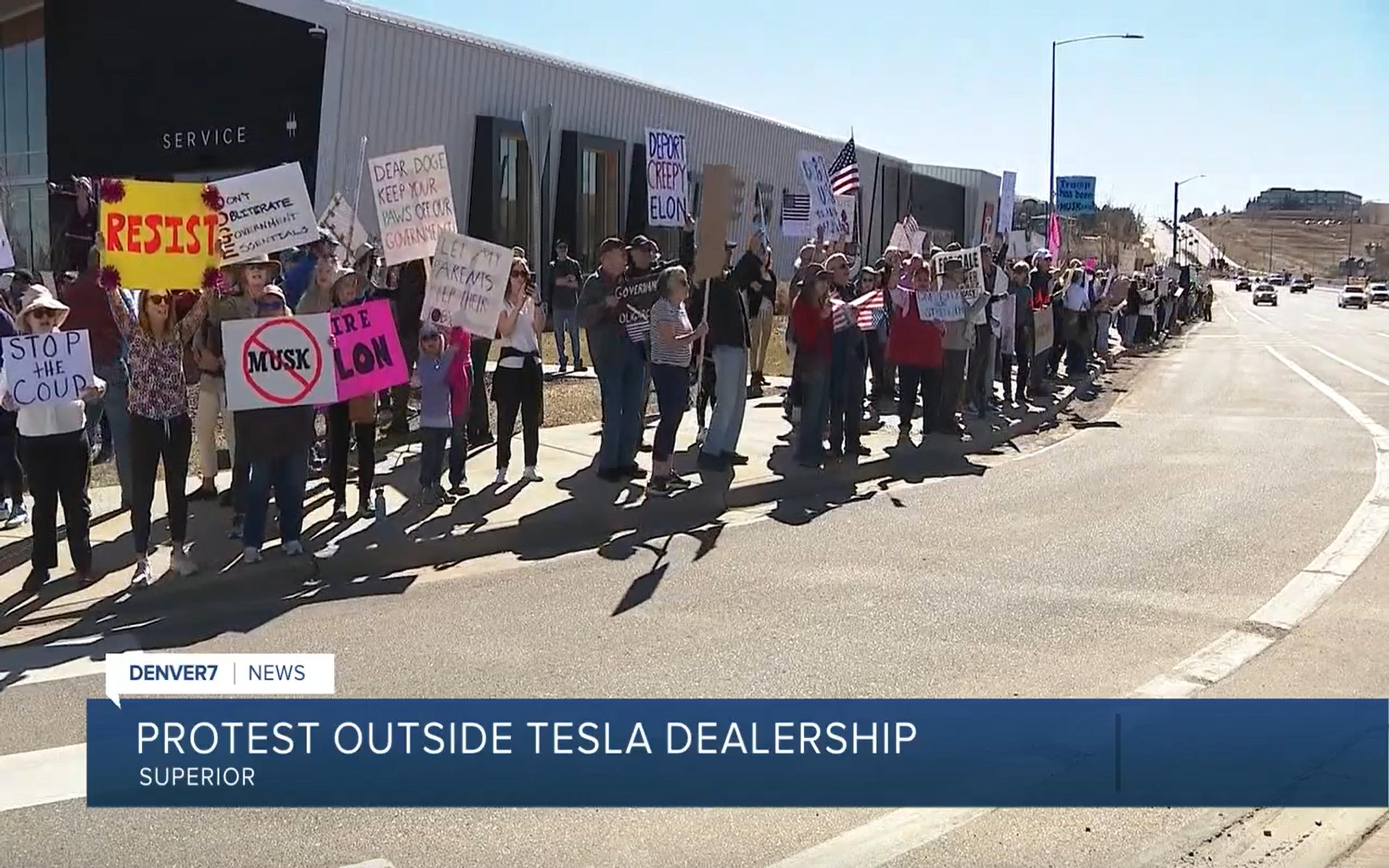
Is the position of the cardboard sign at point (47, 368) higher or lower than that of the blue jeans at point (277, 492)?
higher

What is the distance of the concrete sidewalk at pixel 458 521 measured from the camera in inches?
291

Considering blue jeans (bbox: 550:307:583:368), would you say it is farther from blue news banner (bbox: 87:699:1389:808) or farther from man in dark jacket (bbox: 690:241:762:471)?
blue news banner (bbox: 87:699:1389:808)

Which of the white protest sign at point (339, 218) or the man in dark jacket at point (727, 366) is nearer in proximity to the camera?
the man in dark jacket at point (727, 366)

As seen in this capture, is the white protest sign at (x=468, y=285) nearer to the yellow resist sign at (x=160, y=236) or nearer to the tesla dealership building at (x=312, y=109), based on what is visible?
the yellow resist sign at (x=160, y=236)

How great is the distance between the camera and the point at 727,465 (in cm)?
1070


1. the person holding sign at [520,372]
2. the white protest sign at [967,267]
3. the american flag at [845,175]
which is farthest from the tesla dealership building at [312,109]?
the person holding sign at [520,372]

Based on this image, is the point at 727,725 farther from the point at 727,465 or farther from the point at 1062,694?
the point at 727,465

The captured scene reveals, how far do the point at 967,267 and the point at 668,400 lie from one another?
16.6ft

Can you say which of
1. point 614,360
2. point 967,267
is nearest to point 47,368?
point 614,360

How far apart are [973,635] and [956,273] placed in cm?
762

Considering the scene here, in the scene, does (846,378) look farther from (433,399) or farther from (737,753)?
(737,753)

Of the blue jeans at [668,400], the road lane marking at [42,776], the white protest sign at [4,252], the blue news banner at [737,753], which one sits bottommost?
the road lane marking at [42,776]

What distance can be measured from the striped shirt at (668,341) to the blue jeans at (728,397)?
580mm

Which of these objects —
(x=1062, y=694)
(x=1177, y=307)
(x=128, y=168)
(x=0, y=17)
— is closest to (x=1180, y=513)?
(x=1062, y=694)
